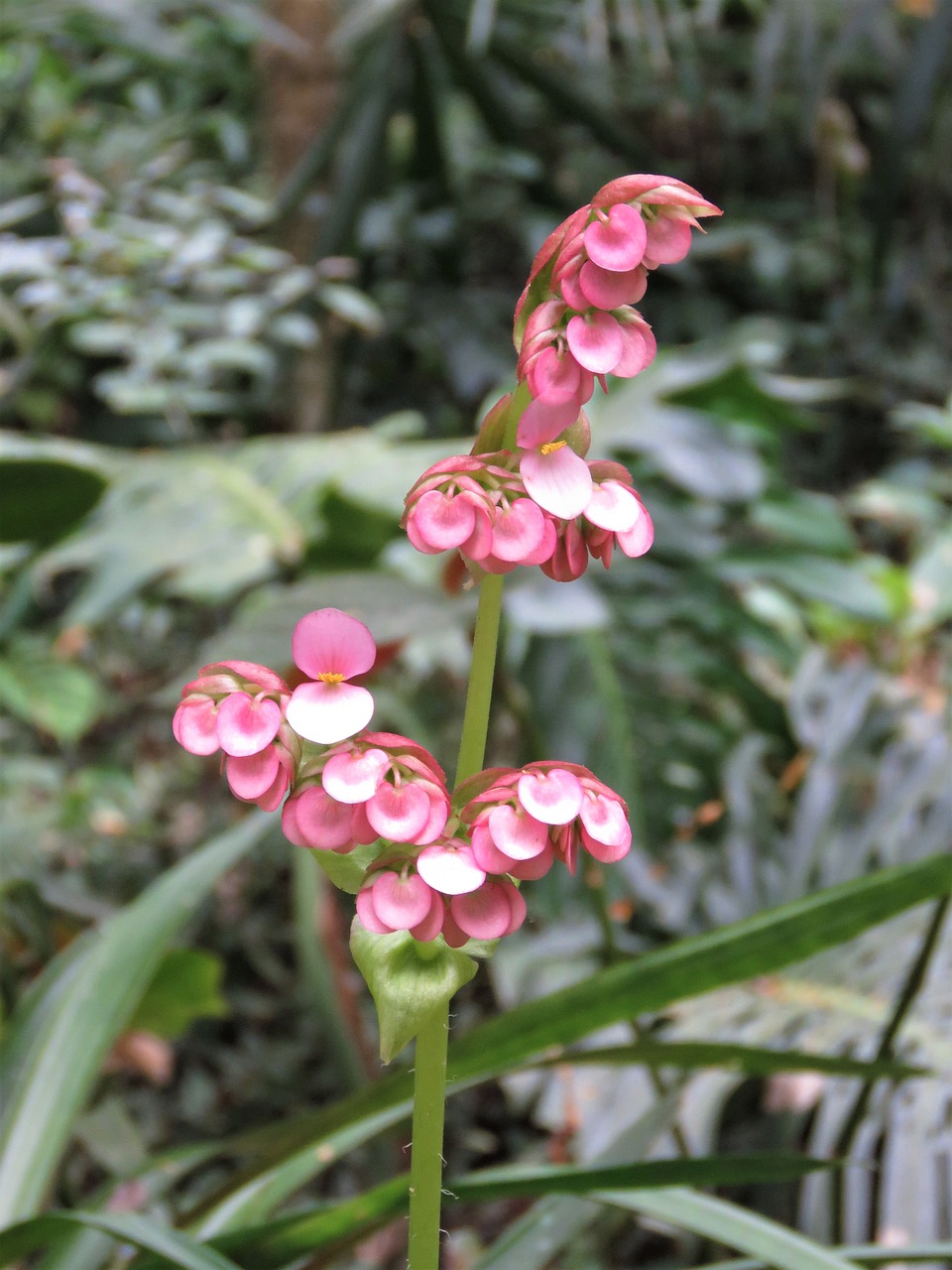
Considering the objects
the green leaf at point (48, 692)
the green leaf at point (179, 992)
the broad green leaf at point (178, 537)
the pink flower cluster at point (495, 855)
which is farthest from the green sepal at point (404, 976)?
the green leaf at point (48, 692)

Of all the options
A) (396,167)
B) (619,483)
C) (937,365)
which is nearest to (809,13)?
(396,167)

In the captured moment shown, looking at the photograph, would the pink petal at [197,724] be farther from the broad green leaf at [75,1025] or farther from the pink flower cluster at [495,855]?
the broad green leaf at [75,1025]

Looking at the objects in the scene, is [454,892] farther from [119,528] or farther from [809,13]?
[809,13]

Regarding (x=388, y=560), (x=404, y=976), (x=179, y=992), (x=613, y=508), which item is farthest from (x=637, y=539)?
(x=388, y=560)

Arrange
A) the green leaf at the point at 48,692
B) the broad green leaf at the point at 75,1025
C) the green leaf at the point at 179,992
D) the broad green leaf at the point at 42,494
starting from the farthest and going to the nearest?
the green leaf at the point at 48,692, the green leaf at the point at 179,992, the broad green leaf at the point at 42,494, the broad green leaf at the point at 75,1025

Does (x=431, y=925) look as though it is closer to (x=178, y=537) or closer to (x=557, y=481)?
(x=557, y=481)

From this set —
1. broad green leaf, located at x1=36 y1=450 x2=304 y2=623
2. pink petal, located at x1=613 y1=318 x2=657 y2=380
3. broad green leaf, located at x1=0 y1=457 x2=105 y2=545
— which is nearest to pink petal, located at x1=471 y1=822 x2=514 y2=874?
pink petal, located at x1=613 y1=318 x2=657 y2=380
